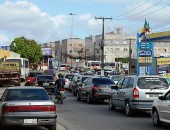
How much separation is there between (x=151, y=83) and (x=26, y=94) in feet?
20.2

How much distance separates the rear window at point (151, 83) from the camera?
57.2 ft

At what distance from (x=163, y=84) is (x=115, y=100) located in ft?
10.6

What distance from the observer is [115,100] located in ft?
66.4

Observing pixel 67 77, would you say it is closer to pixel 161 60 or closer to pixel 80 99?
pixel 80 99

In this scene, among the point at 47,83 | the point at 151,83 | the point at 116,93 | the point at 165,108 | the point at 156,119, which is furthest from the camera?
the point at 47,83

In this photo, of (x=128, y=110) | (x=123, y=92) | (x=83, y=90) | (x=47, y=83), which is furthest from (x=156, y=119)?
(x=47, y=83)

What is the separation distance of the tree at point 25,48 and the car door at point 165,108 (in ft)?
330

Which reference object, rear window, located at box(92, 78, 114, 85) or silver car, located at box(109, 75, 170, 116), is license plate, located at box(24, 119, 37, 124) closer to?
silver car, located at box(109, 75, 170, 116)

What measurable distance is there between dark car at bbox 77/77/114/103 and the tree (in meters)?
88.4

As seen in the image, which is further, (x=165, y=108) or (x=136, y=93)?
(x=136, y=93)

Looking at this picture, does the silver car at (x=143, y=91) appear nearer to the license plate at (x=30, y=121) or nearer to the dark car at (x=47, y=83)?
the license plate at (x=30, y=121)

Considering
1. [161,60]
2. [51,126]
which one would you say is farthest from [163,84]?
[161,60]

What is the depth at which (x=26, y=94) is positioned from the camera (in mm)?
13164

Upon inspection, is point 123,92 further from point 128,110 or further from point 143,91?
point 143,91
